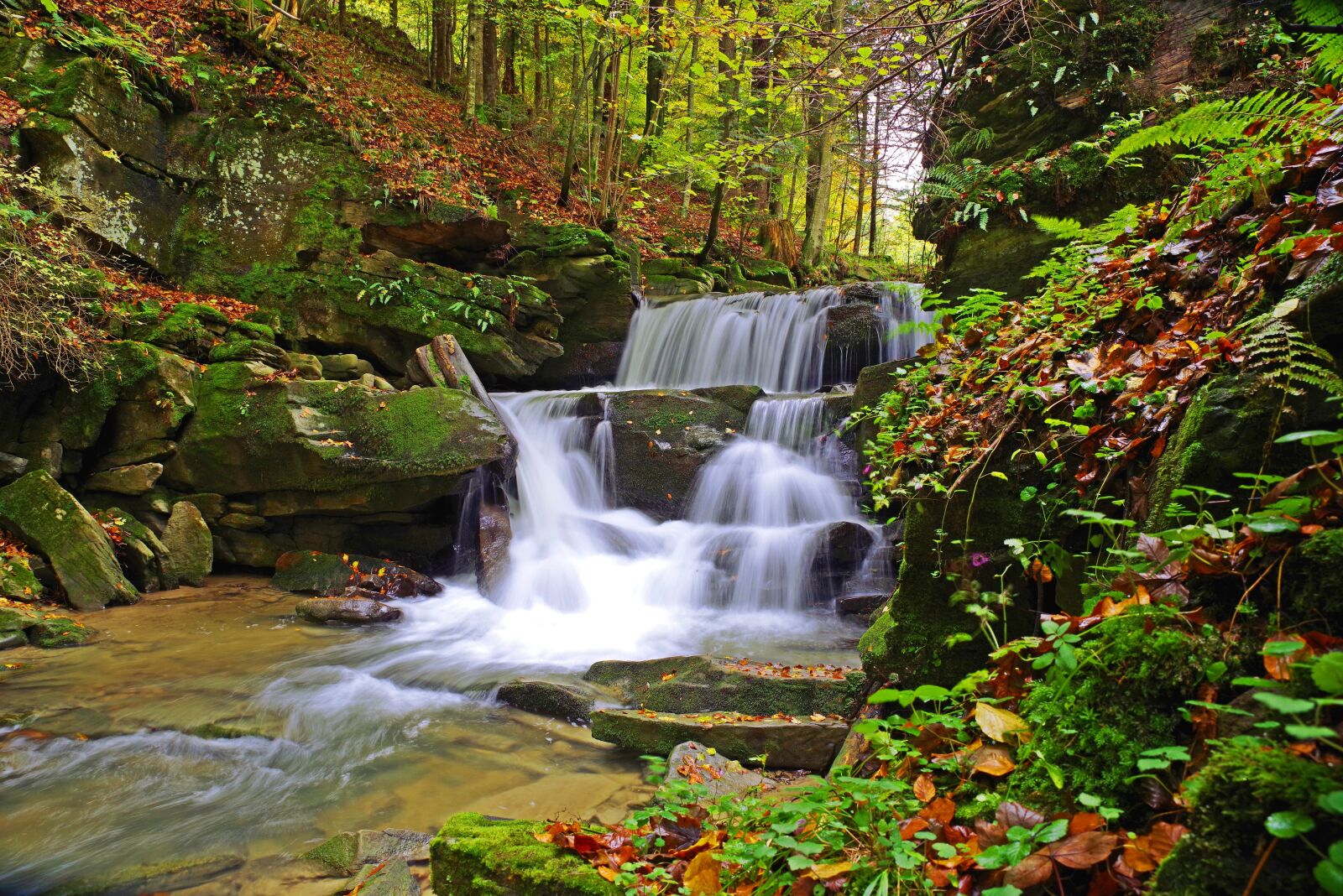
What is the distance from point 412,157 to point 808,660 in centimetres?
1118

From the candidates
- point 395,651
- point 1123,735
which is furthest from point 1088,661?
point 395,651

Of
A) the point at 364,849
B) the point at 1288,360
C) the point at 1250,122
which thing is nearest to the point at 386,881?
the point at 364,849

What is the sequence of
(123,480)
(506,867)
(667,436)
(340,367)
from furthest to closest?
1. (667,436)
2. (340,367)
3. (123,480)
4. (506,867)

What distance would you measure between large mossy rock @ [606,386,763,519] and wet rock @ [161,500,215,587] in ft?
16.5

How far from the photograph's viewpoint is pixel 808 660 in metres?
5.60

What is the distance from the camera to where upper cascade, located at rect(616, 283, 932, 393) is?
455 inches

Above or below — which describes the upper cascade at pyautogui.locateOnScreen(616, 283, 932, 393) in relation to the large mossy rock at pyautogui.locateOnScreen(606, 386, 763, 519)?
above

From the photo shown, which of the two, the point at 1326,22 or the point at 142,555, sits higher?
the point at 1326,22

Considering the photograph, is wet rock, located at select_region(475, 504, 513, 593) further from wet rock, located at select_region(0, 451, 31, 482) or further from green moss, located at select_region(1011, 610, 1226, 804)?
green moss, located at select_region(1011, 610, 1226, 804)

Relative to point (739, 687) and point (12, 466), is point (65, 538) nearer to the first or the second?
point (12, 466)

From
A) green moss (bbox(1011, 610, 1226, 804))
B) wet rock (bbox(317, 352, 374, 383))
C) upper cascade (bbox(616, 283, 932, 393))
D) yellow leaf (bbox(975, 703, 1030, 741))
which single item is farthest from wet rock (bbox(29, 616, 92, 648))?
upper cascade (bbox(616, 283, 932, 393))

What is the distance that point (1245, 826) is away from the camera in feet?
3.47

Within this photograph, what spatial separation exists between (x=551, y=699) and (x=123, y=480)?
6261 millimetres


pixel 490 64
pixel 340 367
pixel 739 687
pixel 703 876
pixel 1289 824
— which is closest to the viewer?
pixel 1289 824
